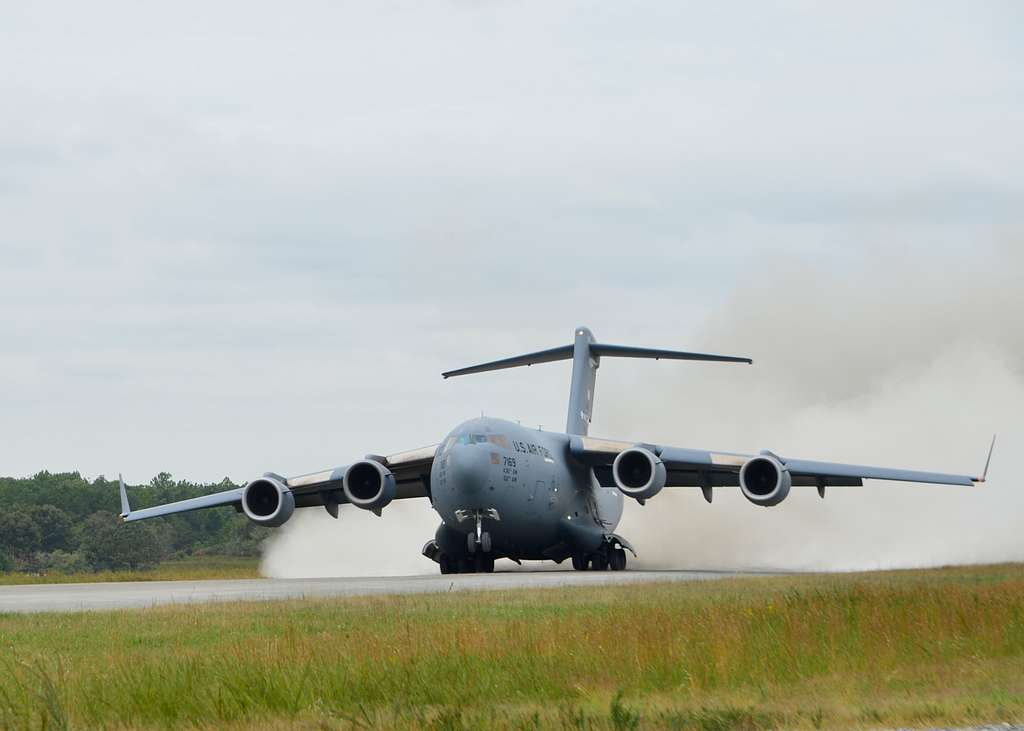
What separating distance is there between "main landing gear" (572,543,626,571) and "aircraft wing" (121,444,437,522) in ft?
14.7

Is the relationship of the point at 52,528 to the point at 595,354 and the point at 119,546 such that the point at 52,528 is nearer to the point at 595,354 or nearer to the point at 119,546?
the point at 119,546

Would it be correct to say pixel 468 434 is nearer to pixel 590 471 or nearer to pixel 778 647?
pixel 590 471

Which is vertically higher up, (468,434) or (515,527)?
(468,434)

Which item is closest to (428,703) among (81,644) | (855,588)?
(81,644)

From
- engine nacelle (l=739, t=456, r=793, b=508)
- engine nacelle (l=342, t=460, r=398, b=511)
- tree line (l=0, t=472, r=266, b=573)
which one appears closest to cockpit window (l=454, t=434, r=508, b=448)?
engine nacelle (l=342, t=460, r=398, b=511)

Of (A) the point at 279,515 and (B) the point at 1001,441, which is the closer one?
(A) the point at 279,515

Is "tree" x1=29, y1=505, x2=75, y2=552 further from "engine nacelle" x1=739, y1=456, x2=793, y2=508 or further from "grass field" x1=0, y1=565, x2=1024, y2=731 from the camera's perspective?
"grass field" x1=0, y1=565, x2=1024, y2=731

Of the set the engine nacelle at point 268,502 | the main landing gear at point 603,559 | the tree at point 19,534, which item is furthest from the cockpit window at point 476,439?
the tree at point 19,534

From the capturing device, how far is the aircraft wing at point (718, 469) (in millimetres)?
32906

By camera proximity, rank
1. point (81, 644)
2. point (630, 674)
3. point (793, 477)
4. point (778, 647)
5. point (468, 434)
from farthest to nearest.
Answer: point (793, 477)
point (468, 434)
point (81, 644)
point (778, 647)
point (630, 674)

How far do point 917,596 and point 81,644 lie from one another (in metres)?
8.78

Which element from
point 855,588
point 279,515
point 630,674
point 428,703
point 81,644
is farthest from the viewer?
point 279,515

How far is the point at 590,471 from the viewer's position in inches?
1470

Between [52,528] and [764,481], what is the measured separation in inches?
2372
